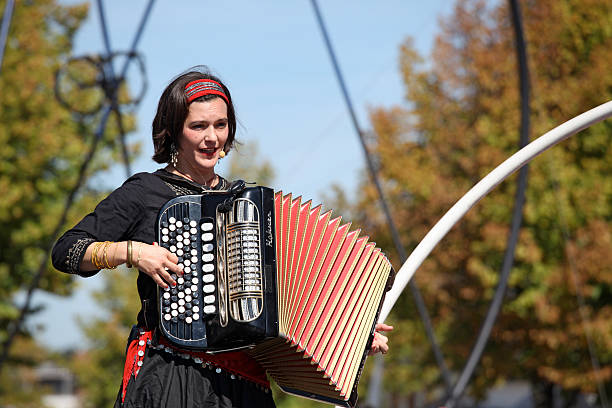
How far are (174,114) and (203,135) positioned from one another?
128mm

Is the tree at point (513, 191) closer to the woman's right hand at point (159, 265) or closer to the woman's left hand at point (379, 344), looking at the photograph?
the woman's left hand at point (379, 344)

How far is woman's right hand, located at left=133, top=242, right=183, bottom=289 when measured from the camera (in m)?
2.56

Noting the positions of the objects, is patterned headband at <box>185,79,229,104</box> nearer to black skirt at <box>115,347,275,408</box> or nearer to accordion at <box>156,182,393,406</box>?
accordion at <box>156,182,393,406</box>

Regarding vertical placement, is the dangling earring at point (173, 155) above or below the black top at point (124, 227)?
above

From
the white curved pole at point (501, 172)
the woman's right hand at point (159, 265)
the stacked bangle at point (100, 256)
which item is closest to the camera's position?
the woman's right hand at point (159, 265)

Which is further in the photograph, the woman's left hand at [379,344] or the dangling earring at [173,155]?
the woman's left hand at [379,344]

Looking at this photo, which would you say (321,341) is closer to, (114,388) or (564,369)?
(564,369)

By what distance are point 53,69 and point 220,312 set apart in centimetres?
1667

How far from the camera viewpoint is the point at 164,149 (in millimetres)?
3016

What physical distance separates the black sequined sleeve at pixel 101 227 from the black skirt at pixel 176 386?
36cm

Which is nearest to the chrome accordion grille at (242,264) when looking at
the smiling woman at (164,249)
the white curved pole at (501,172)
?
the smiling woman at (164,249)

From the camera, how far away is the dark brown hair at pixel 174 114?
2930mm

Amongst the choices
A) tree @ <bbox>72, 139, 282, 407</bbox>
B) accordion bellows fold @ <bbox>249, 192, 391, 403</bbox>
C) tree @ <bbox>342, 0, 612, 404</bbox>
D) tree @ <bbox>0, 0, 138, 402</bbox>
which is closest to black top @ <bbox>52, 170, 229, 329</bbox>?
accordion bellows fold @ <bbox>249, 192, 391, 403</bbox>

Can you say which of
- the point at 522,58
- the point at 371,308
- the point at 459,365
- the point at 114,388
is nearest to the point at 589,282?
the point at 459,365
